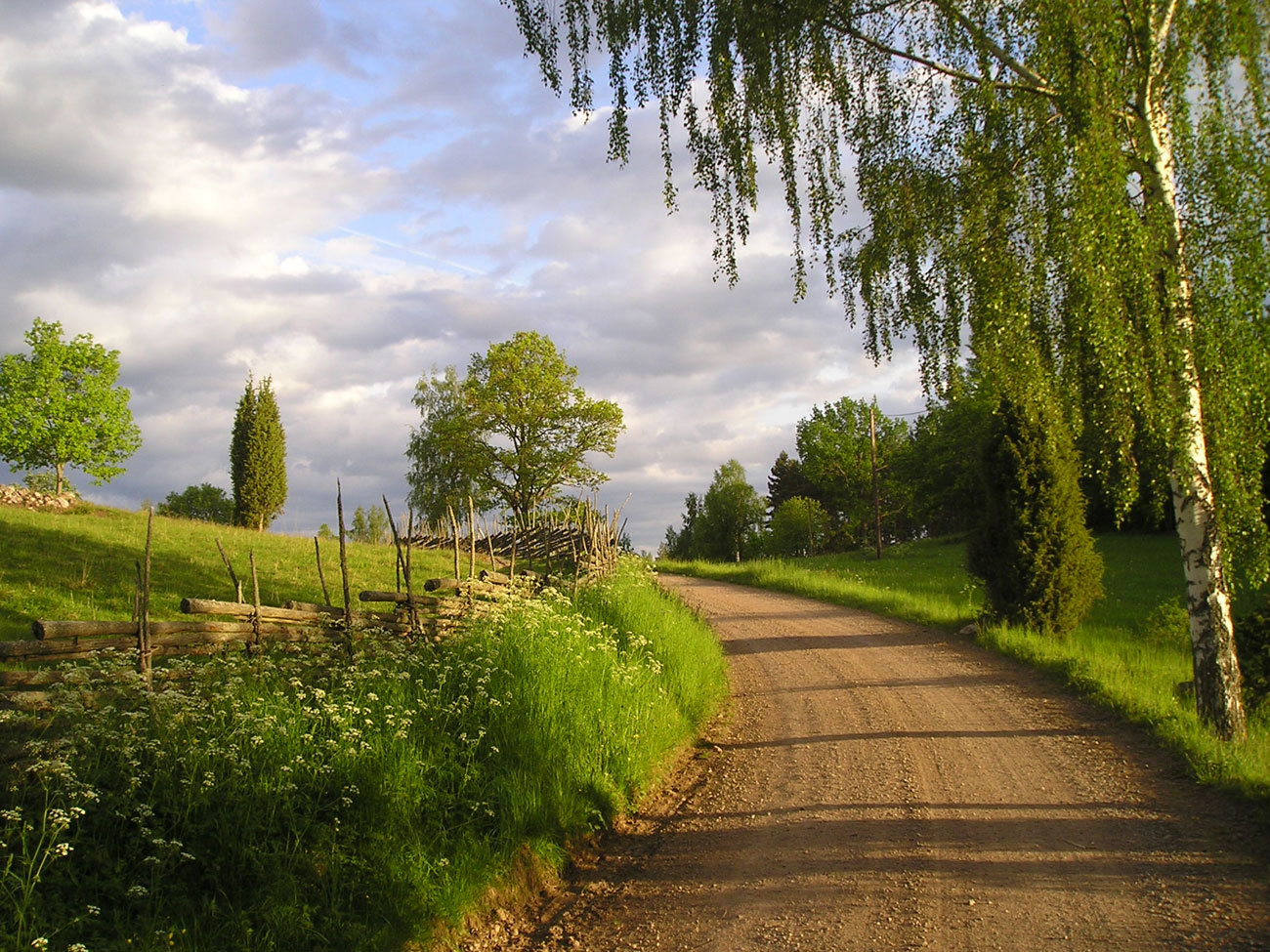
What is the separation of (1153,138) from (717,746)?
7280mm

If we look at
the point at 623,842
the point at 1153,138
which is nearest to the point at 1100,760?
the point at 623,842

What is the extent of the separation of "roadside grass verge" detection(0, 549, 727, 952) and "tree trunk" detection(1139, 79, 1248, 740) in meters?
5.51

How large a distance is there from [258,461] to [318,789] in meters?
39.4

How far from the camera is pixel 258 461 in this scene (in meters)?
40.8

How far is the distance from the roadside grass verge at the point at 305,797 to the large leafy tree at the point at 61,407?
3946 cm

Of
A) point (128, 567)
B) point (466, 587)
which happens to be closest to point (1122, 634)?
point (466, 587)

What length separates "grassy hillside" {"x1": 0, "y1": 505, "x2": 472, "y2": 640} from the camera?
11672 millimetres

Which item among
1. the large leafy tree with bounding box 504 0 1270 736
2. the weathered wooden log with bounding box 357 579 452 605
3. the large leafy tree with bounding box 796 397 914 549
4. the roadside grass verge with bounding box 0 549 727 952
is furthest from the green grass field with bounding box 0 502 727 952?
the large leafy tree with bounding box 796 397 914 549

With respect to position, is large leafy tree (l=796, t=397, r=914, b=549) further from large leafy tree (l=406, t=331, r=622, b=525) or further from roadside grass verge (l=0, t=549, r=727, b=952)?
roadside grass verge (l=0, t=549, r=727, b=952)

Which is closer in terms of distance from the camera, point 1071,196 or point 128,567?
point 1071,196

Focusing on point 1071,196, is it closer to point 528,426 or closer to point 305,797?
point 305,797

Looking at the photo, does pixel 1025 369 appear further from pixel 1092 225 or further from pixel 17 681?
pixel 17 681

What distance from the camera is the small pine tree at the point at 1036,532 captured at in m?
14.2

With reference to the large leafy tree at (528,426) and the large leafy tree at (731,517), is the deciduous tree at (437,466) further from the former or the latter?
the large leafy tree at (731,517)
